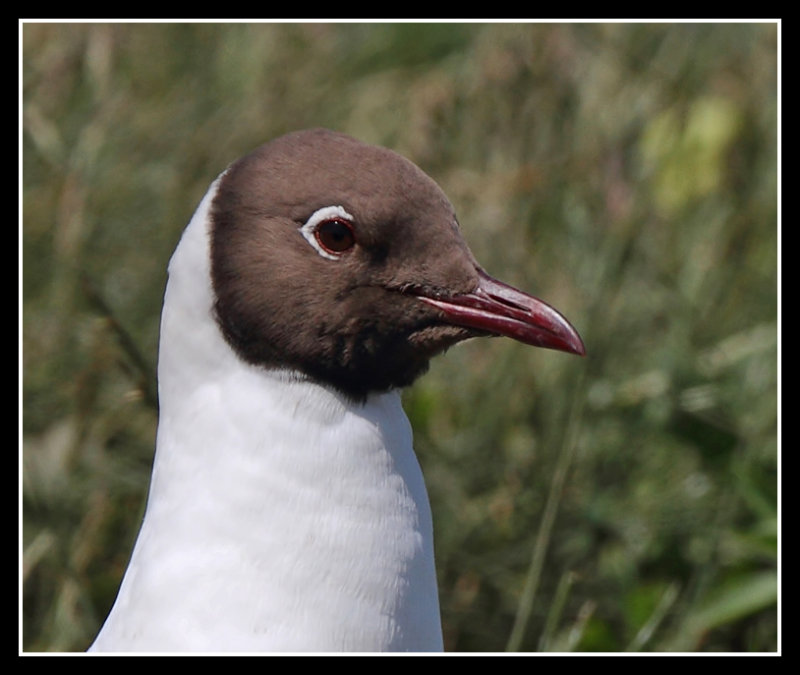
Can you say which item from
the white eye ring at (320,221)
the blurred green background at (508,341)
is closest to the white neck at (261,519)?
the white eye ring at (320,221)

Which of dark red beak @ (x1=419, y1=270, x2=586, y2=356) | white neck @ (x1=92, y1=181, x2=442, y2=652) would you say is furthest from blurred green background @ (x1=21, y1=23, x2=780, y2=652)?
dark red beak @ (x1=419, y1=270, x2=586, y2=356)

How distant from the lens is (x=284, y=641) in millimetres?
2010

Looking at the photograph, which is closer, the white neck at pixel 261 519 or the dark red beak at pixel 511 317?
the white neck at pixel 261 519

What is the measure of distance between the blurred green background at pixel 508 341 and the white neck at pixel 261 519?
512mm

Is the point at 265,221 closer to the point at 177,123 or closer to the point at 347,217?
the point at 347,217

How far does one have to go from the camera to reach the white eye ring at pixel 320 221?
7.00ft

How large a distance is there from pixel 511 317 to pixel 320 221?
0.35 m

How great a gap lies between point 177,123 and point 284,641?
254cm

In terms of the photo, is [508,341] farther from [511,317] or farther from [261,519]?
[261,519]

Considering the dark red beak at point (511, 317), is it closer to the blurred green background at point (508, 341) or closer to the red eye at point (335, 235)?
the red eye at point (335, 235)

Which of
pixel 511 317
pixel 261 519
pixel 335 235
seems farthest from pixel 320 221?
pixel 261 519

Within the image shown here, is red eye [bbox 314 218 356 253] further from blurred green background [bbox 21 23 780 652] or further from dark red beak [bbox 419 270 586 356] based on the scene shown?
blurred green background [bbox 21 23 780 652]

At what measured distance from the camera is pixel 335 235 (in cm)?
215

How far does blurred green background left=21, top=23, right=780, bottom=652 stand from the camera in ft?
10.5
